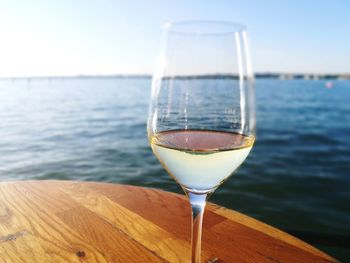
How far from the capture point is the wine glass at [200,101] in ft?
1.86

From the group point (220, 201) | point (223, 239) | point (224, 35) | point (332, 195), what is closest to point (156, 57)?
point (224, 35)

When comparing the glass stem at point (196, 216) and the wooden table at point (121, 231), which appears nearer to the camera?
the glass stem at point (196, 216)

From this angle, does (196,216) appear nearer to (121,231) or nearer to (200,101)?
(200,101)

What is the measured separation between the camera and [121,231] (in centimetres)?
84

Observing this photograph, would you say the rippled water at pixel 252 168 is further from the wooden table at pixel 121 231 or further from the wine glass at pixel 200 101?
the wine glass at pixel 200 101

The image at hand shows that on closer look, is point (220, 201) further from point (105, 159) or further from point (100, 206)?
point (100, 206)

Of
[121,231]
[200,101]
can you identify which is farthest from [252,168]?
[200,101]

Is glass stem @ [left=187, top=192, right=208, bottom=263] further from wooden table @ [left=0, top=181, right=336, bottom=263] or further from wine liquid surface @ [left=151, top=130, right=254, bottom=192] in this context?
wooden table @ [left=0, top=181, right=336, bottom=263]

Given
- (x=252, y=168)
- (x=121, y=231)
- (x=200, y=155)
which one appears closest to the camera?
(x=200, y=155)

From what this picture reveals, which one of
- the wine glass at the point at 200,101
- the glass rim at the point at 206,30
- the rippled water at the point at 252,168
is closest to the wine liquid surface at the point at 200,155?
the wine glass at the point at 200,101

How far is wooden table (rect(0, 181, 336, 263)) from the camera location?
→ 2.42 feet

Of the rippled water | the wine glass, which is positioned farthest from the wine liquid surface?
the rippled water

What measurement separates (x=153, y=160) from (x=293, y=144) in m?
4.85

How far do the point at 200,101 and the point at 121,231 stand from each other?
424mm
